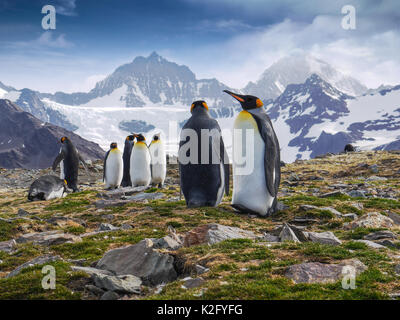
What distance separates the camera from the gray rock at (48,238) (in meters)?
8.25

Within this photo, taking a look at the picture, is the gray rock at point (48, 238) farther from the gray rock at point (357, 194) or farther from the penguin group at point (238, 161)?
the gray rock at point (357, 194)

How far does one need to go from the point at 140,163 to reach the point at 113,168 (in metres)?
2.56

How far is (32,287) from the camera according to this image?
16.6ft

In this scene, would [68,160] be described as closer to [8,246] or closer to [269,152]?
[8,246]

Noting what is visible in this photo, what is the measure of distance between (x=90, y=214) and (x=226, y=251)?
7007mm

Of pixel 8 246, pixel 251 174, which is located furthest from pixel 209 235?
pixel 8 246

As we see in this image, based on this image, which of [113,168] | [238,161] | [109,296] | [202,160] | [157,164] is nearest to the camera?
[109,296]

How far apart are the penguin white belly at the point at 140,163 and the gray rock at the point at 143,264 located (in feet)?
47.4

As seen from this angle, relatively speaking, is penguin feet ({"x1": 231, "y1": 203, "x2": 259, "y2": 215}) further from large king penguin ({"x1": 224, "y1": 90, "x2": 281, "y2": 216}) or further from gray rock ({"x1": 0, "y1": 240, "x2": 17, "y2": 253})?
gray rock ({"x1": 0, "y1": 240, "x2": 17, "y2": 253})

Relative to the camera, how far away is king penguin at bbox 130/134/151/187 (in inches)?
817

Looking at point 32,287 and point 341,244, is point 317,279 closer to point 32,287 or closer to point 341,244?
point 341,244

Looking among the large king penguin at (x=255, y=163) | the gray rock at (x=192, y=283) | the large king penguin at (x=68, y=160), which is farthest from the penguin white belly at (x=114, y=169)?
the gray rock at (x=192, y=283)

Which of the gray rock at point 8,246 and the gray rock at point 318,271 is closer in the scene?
the gray rock at point 318,271

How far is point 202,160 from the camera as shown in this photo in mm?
12039
